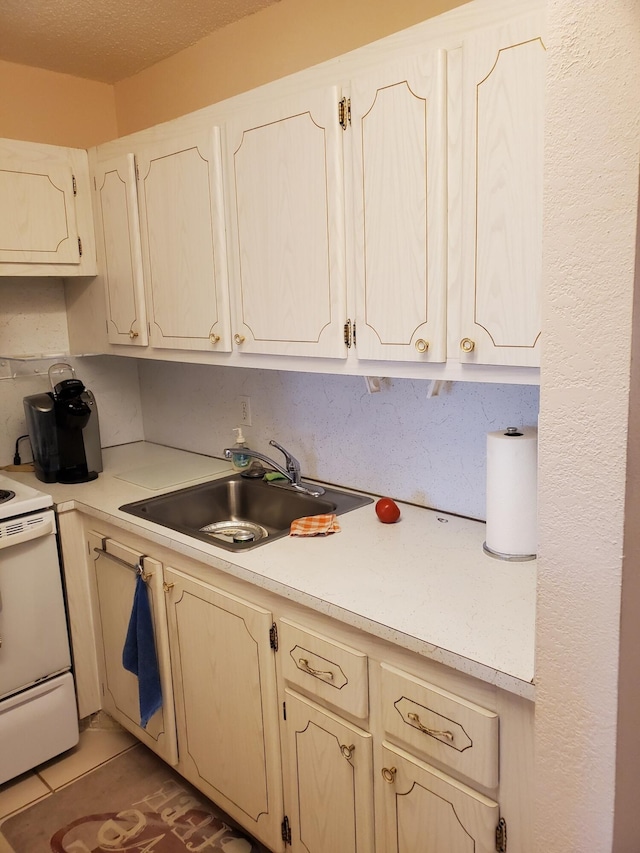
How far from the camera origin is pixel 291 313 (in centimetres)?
182

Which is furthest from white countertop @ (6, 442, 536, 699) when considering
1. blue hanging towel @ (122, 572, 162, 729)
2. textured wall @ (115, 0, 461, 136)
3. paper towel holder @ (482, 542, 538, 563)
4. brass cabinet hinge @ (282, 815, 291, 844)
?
textured wall @ (115, 0, 461, 136)

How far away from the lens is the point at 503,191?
4.31 feet

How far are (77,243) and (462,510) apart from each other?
168 centimetres

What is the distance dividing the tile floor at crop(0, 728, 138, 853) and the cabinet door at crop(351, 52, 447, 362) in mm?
1751

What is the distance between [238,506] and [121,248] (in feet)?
3.30

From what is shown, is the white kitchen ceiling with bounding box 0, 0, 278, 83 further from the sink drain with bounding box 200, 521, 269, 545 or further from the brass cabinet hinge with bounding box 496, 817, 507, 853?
the brass cabinet hinge with bounding box 496, 817, 507, 853

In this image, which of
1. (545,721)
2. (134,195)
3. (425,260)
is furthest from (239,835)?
(134,195)

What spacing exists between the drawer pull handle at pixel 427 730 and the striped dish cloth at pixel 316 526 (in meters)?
0.61

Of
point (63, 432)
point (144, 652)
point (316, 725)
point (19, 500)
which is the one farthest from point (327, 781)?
point (63, 432)

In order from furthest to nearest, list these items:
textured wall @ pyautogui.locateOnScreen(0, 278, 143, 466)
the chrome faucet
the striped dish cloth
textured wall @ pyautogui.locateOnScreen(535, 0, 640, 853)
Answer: textured wall @ pyautogui.locateOnScreen(0, 278, 143, 466) → the chrome faucet → the striped dish cloth → textured wall @ pyautogui.locateOnScreen(535, 0, 640, 853)

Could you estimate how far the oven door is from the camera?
2.11m

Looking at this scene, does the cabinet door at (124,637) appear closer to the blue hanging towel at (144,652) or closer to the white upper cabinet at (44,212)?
the blue hanging towel at (144,652)

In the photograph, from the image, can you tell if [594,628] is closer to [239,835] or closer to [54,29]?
[239,835]

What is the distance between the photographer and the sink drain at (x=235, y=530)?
7.48 ft
